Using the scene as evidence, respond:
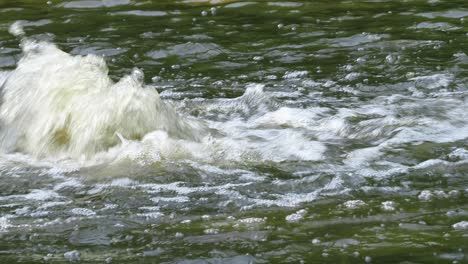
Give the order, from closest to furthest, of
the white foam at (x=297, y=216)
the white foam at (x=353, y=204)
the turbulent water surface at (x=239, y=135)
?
the turbulent water surface at (x=239, y=135), the white foam at (x=297, y=216), the white foam at (x=353, y=204)

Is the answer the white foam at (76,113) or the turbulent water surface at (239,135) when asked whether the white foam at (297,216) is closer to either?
the turbulent water surface at (239,135)

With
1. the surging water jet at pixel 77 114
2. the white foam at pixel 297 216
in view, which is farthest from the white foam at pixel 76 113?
the white foam at pixel 297 216

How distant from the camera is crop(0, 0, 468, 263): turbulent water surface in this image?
4.92 metres

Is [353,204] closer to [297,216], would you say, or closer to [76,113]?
[297,216]

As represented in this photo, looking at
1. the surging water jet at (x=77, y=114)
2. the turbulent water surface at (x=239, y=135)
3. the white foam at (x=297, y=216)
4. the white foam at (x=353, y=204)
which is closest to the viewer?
the turbulent water surface at (x=239, y=135)

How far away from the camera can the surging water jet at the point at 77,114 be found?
7070 millimetres

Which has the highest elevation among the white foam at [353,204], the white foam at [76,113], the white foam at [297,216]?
the white foam at [76,113]

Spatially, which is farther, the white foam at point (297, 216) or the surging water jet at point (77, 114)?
the surging water jet at point (77, 114)

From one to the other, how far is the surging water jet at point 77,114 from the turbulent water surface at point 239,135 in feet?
0.05

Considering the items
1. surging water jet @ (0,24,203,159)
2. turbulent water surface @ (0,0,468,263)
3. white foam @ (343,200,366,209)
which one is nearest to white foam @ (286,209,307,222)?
turbulent water surface @ (0,0,468,263)

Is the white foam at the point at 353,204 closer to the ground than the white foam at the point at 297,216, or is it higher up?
closer to the ground

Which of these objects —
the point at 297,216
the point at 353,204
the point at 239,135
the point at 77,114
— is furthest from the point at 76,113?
the point at 353,204

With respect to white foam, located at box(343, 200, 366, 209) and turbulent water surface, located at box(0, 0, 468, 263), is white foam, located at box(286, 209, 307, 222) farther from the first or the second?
white foam, located at box(343, 200, 366, 209)

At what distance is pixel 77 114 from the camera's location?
287 inches
